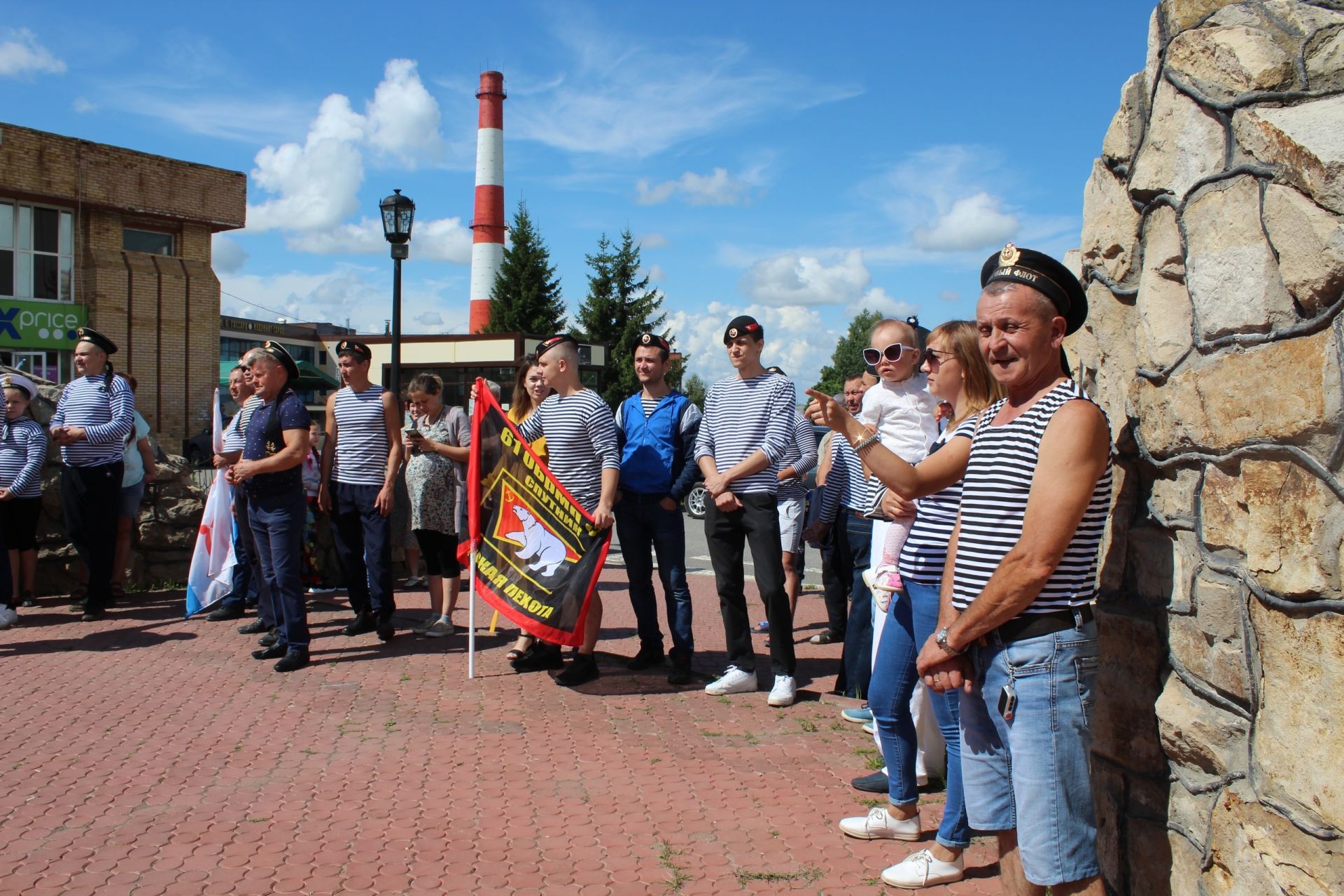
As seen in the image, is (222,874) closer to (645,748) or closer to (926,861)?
(645,748)

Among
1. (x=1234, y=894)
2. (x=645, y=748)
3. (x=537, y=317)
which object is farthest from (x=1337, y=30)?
(x=537, y=317)

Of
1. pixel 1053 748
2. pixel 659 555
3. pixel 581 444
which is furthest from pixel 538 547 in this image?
pixel 1053 748

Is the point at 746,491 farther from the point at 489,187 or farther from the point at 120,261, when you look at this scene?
the point at 489,187

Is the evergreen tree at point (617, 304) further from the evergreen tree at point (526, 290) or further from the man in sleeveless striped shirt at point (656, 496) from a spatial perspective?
the man in sleeveless striped shirt at point (656, 496)

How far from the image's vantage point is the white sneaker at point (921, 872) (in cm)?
349

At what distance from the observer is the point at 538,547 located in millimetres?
6219

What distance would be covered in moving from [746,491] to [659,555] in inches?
39.9

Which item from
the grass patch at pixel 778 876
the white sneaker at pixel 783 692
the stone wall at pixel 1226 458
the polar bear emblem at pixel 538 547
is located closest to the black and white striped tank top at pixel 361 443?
the polar bear emblem at pixel 538 547

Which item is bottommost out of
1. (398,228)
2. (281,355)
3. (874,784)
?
(874,784)

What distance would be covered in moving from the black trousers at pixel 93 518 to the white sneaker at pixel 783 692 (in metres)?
5.52

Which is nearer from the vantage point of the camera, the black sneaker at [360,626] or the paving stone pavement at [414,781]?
the paving stone pavement at [414,781]

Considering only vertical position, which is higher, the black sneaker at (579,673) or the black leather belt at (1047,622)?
the black leather belt at (1047,622)

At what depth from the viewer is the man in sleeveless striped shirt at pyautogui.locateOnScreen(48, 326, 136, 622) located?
8055 mm

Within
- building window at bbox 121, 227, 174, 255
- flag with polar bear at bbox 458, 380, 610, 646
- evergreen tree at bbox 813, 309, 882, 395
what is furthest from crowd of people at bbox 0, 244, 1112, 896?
evergreen tree at bbox 813, 309, 882, 395
